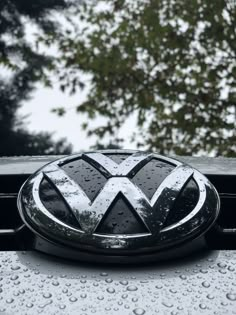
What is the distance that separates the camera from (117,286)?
38.0 inches

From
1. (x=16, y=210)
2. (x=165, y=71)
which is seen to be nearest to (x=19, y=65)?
(x=165, y=71)

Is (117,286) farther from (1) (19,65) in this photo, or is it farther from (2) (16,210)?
(1) (19,65)

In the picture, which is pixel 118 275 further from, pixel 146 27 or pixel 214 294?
pixel 146 27

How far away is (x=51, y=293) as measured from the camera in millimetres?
944

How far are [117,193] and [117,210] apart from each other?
0.17ft

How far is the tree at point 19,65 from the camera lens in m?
10.2

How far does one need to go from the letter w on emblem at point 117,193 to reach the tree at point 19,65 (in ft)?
28.5

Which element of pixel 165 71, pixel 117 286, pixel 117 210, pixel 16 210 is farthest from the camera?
pixel 165 71

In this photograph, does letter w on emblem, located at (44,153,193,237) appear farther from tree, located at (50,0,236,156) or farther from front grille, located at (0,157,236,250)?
tree, located at (50,0,236,156)

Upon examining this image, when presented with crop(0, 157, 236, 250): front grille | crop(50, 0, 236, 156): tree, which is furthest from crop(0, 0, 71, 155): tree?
crop(0, 157, 236, 250): front grille

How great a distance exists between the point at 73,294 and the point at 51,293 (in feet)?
0.14

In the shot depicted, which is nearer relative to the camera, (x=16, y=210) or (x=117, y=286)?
(x=117, y=286)

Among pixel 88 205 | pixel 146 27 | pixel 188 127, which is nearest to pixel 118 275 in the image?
pixel 88 205

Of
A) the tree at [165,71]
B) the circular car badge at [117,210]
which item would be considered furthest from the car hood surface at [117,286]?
the tree at [165,71]
